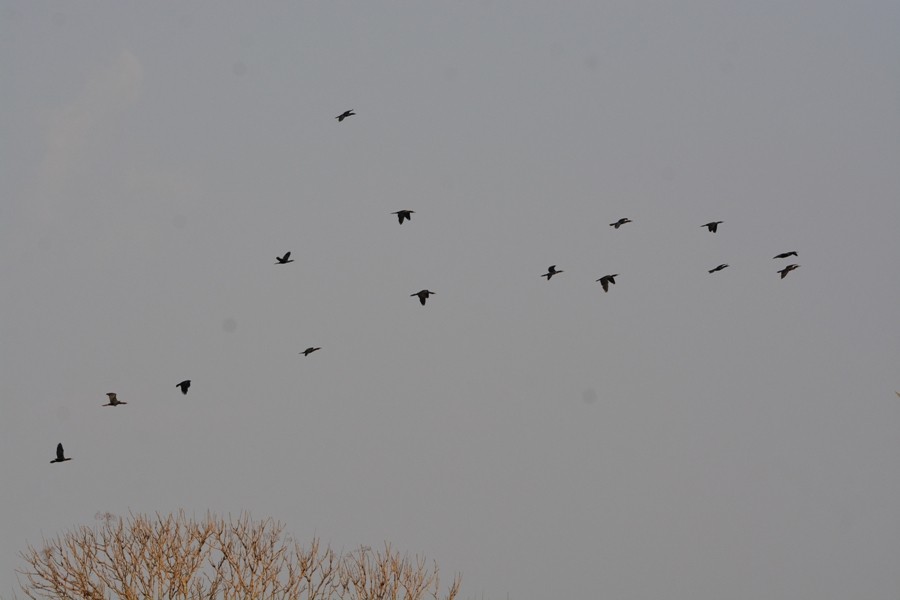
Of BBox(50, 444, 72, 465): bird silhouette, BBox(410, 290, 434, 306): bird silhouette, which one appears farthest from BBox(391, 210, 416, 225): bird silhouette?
BBox(50, 444, 72, 465): bird silhouette

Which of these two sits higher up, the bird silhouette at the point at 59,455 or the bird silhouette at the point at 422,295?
the bird silhouette at the point at 422,295

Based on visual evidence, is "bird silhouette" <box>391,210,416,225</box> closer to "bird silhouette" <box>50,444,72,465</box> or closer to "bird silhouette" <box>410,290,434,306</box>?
"bird silhouette" <box>410,290,434,306</box>

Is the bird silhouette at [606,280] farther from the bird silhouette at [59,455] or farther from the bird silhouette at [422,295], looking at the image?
the bird silhouette at [59,455]

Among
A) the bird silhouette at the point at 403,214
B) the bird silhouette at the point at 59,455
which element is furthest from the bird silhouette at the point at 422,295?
the bird silhouette at the point at 59,455

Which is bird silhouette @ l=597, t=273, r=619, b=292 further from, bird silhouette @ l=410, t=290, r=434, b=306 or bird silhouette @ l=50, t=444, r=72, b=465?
bird silhouette @ l=50, t=444, r=72, b=465

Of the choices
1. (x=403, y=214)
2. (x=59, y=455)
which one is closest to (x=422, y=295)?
(x=403, y=214)

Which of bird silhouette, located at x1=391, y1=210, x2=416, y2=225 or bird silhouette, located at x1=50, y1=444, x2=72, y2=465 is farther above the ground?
bird silhouette, located at x1=391, y1=210, x2=416, y2=225

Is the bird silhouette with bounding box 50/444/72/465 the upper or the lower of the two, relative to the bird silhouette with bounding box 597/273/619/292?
lower

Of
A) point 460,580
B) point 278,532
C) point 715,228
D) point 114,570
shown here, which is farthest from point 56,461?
point 715,228

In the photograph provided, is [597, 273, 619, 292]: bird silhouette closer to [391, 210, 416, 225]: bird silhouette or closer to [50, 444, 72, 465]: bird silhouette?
[391, 210, 416, 225]: bird silhouette

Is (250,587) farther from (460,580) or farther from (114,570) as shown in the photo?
(460,580)

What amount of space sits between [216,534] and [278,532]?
189 centimetres

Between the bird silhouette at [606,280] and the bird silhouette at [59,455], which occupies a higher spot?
the bird silhouette at [606,280]

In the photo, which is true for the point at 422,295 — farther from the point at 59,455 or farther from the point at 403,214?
the point at 59,455
